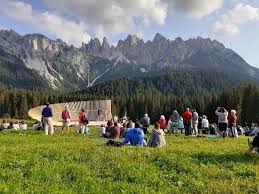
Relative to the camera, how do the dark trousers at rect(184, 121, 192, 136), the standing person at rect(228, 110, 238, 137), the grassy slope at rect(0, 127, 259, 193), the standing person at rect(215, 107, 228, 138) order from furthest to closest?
the dark trousers at rect(184, 121, 192, 136), the standing person at rect(228, 110, 238, 137), the standing person at rect(215, 107, 228, 138), the grassy slope at rect(0, 127, 259, 193)

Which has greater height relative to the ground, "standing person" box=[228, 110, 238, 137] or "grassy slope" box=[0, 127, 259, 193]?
"standing person" box=[228, 110, 238, 137]

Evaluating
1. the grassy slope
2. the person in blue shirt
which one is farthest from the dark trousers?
the grassy slope

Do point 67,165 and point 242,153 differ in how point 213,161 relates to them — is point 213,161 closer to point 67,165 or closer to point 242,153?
point 242,153

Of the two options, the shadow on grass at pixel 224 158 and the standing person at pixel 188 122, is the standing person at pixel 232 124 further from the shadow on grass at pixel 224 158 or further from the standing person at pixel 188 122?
the shadow on grass at pixel 224 158

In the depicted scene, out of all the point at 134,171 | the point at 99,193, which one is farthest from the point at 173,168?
the point at 99,193

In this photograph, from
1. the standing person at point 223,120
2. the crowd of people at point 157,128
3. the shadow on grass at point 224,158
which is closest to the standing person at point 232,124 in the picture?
the crowd of people at point 157,128

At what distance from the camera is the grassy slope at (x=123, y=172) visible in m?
13.1

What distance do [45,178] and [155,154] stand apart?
275 inches

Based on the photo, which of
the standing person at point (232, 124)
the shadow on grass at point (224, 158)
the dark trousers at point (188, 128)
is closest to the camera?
the shadow on grass at point (224, 158)

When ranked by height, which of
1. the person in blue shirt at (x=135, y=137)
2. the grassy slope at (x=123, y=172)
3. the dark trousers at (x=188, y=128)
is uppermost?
the dark trousers at (x=188, y=128)

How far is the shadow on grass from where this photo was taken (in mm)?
19302

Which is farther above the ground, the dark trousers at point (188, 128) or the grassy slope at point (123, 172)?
the dark trousers at point (188, 128)

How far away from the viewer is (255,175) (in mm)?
16703

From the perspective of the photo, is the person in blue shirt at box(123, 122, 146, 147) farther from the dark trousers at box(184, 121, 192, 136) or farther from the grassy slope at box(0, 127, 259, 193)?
the dark trousers at box(184, 121, 192, 136)
